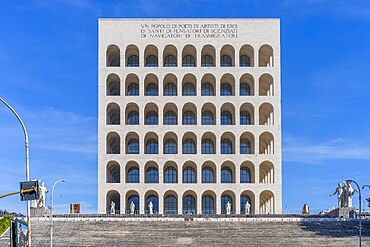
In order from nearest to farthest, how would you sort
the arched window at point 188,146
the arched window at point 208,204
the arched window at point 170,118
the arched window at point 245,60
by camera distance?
the arched window at point 208,204 → the arched window at point 188,146 → the arched window at point 170,118 → the arched window at point 245,60

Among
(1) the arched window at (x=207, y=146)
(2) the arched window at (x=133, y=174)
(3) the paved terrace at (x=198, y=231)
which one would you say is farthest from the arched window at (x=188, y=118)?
(3) the paved terrace at (x=198, y=231)

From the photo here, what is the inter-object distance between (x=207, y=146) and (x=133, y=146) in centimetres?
961

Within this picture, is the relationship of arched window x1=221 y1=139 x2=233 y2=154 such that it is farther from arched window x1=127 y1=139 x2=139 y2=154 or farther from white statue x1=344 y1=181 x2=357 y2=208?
white statue x1=344 y1=181 x2=357 y2=208

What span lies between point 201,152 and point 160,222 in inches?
840

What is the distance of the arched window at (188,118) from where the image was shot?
9012 cm

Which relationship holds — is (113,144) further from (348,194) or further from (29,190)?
(29,190)

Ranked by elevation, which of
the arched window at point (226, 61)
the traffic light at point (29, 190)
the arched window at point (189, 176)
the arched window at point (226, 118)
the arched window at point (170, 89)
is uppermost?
the arched window at point (226, 61)

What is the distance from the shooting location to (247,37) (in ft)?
293

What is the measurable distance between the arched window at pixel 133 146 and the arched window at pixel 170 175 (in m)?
4.80

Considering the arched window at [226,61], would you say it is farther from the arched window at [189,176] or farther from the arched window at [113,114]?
the arched window at [113,114]

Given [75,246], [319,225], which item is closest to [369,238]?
[319,225]

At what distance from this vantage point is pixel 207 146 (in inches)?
3516

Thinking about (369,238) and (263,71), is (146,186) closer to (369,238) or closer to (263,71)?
(263,71)

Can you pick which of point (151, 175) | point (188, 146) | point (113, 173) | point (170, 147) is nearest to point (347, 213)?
point (188, 146)
